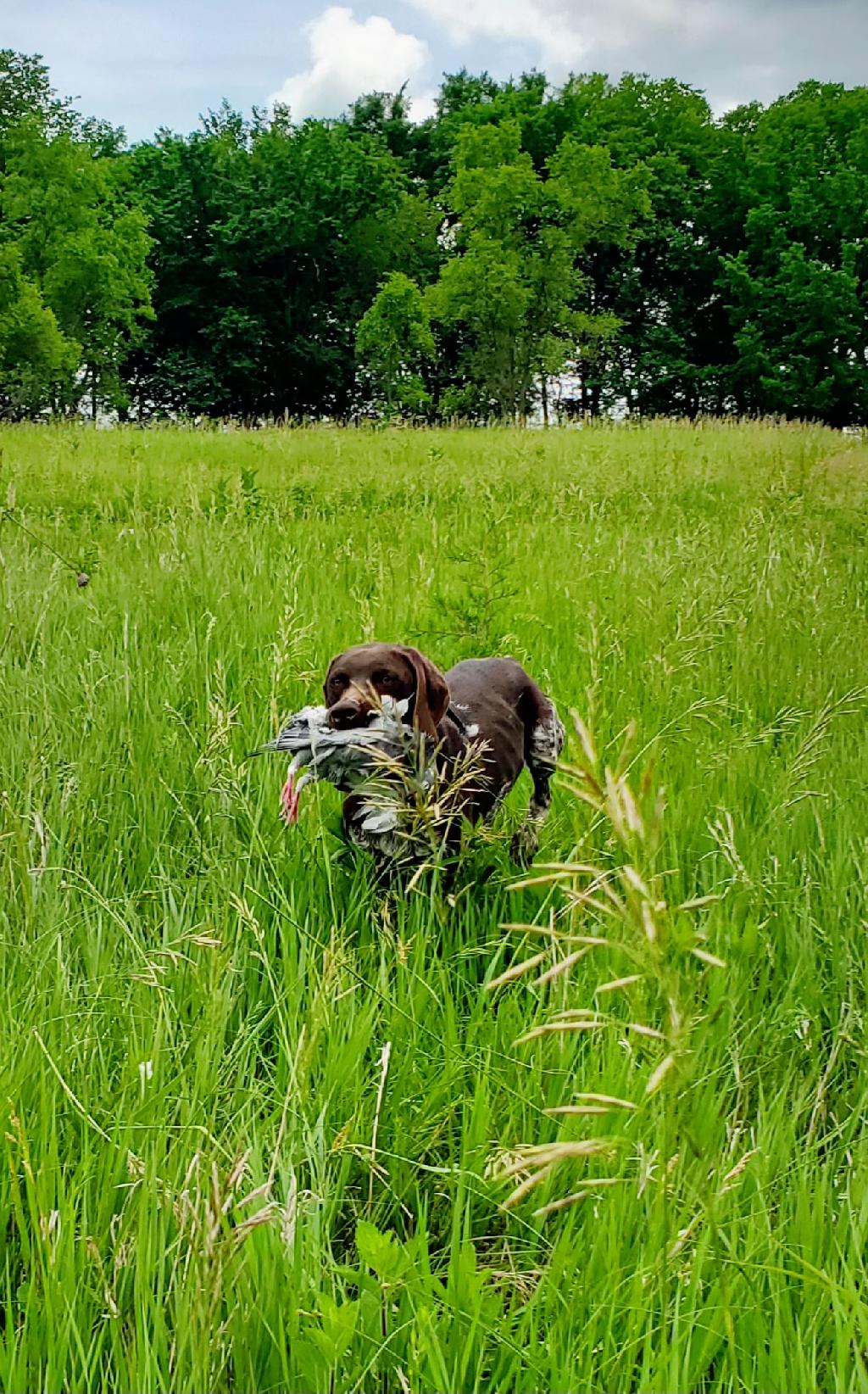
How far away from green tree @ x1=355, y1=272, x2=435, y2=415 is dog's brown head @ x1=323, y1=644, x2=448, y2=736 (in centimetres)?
2929

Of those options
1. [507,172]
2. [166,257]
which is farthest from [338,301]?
[507,172]

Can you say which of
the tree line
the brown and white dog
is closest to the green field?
the brown and white dog

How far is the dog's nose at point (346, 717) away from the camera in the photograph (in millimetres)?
2164

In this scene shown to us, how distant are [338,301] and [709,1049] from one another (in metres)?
50.0

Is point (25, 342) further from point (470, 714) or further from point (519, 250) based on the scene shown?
point (470, 714)

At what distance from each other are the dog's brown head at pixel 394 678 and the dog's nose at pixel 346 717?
0.19ft

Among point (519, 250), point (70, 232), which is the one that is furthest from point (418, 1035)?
point (519, 250)

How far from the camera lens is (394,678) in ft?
7.73

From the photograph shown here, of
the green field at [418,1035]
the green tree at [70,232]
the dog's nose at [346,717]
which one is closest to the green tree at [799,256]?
the green tree at [70,232]

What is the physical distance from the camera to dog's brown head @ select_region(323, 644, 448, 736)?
2297 millimetres

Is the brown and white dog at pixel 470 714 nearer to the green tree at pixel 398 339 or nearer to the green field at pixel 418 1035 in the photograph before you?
the green field at pixel 418 1035

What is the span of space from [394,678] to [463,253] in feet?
159

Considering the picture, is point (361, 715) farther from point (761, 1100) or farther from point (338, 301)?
point (338, 301)

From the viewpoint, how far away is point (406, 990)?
1.89 m
